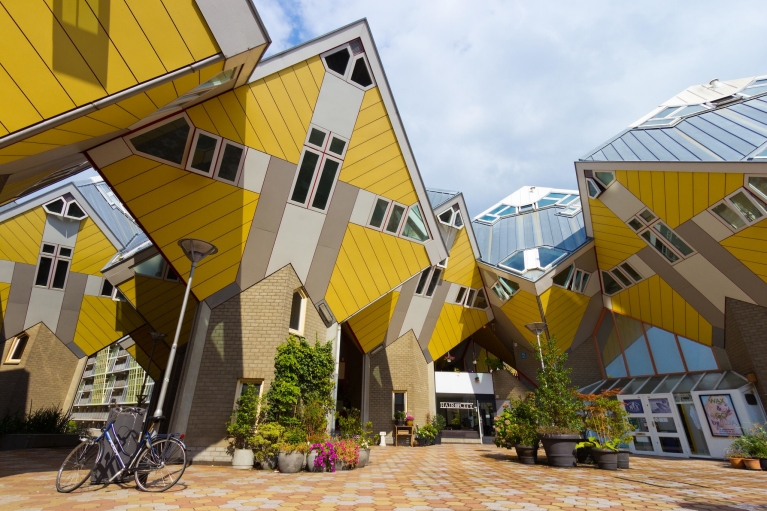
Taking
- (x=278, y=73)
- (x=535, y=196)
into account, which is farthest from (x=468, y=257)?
(x=278, y=73)

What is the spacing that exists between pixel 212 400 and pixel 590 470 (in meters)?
10.4

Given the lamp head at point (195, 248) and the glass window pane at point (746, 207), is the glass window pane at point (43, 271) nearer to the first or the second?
the lamp head at point (195, 248)

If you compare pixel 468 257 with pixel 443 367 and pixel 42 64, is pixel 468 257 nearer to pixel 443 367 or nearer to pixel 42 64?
pixel 443 367

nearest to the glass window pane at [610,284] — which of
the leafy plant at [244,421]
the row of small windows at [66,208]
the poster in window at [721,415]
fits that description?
the poster in window at [721,415]

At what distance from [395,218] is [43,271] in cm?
1629

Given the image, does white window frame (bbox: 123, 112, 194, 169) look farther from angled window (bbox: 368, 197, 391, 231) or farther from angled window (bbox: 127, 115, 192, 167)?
angled window (bbox: 368, 197, 391, 231)

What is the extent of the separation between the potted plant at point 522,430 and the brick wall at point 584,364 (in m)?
10.1

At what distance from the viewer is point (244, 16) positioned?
7.85m

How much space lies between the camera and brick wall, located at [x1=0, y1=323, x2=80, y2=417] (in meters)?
17.2

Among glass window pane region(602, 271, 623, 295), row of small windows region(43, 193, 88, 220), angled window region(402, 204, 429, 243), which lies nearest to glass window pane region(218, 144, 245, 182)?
angled window region(402, 204, 429, 243)

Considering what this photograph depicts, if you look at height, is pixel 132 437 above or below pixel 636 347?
below

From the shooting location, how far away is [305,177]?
465 inches

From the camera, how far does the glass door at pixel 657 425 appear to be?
16344 mm

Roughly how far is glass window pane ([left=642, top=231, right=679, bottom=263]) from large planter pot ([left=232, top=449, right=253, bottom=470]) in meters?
16.9
